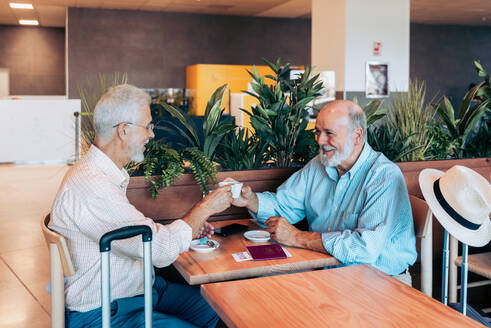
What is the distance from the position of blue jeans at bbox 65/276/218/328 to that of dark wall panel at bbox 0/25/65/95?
1463 cm

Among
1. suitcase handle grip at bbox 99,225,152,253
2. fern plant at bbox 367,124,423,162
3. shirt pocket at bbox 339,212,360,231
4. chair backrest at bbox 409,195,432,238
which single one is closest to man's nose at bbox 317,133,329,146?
shirt pocket at bbox 339,212,360,231

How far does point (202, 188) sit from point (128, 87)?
923 millimetres

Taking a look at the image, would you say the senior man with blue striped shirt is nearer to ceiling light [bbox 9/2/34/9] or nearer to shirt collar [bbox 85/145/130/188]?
shirt collar [bbox 85/145/130/188]

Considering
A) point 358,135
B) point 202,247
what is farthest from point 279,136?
point 202,247

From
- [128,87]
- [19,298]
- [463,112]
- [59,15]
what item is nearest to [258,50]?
[59,15]

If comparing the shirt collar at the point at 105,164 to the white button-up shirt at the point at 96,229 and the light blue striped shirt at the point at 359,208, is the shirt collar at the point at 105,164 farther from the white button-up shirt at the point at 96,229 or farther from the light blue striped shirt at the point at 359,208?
the light blue striped shirt at the point at 359,208

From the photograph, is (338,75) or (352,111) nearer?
(352,111)

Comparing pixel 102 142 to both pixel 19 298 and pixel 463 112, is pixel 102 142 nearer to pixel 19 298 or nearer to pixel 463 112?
pixel 19 298

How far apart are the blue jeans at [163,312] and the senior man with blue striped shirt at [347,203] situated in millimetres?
498

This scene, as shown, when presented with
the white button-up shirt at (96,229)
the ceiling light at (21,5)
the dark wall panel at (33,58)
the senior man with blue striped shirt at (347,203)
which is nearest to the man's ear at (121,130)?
the white button-up shirt at (96,229)

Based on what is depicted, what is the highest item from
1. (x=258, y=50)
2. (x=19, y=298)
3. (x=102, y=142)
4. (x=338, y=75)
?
(x=258, y=50)

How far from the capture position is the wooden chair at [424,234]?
241cm

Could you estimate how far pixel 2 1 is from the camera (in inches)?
443

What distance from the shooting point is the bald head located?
8.52 ft
